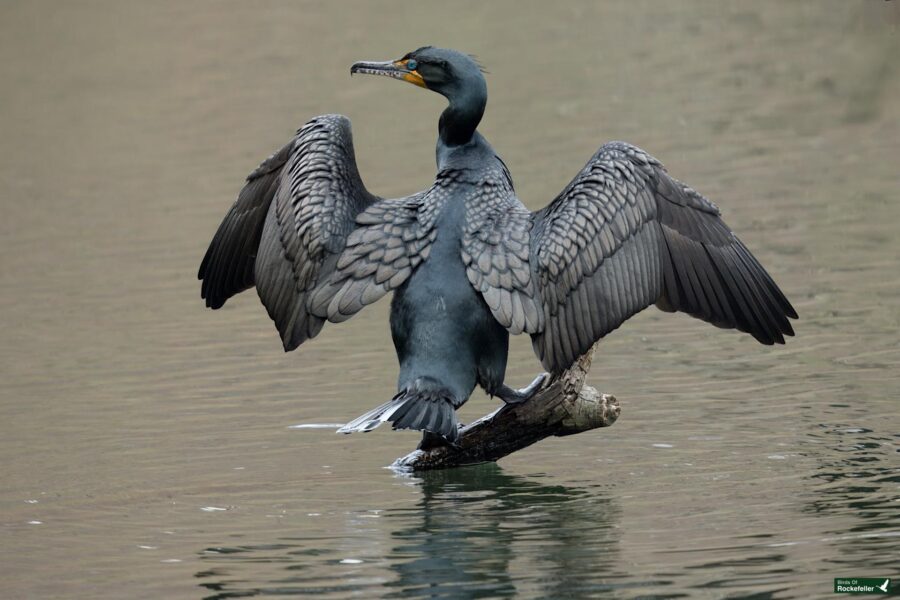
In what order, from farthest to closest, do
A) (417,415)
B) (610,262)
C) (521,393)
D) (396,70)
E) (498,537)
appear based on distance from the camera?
(396,70)
(521,393)
(610,262)
(417,415)
(498,537)

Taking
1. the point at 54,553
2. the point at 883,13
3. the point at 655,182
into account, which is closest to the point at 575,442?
the point at 655,182

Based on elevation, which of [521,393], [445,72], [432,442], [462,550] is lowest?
[462,550]

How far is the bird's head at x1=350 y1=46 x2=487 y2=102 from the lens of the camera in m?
8.86

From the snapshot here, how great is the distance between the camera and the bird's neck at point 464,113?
885cm

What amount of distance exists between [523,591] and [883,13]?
8.66ft

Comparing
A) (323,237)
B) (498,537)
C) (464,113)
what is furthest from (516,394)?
(464,113)

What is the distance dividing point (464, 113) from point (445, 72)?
24 cm

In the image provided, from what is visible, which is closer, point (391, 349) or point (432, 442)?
point (432, 442)

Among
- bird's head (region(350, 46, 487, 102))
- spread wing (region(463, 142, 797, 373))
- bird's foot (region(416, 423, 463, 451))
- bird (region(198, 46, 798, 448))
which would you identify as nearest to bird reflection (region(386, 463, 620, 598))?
bird's foot (region(416, 423, 463, 451))

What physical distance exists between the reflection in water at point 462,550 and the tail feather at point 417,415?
467 millimetres

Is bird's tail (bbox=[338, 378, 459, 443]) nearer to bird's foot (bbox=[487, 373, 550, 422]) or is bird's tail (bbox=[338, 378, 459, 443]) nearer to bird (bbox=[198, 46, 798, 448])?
bird (bbox=[198, 46, 798, 448])

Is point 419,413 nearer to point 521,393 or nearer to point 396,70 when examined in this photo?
point 521,393

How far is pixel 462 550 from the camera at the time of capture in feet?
25.2

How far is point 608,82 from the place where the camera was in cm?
2014
